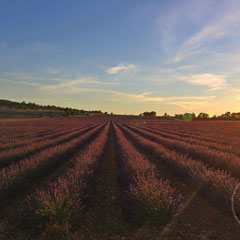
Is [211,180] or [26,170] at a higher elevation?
[211,180]

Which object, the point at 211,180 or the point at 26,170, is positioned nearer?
the point at 211,180

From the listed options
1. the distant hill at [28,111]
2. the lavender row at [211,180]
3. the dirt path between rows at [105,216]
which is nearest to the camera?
the dirt path between rows at [105,216]

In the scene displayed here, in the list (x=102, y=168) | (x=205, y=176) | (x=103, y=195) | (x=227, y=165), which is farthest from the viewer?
(x=102, y=168)

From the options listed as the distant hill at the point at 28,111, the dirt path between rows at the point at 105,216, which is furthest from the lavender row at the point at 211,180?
the distant hill at the point at 28,111

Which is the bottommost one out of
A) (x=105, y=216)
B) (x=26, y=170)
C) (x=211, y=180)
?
(x=105, y=216)

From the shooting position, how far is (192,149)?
9039 mm

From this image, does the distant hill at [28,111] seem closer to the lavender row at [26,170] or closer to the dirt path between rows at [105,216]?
the lavender row at [26,170]

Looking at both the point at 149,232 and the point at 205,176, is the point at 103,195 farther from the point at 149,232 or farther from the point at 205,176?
the point at 205,176

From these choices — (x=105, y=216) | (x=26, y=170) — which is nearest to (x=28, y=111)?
(x=26, y=170)

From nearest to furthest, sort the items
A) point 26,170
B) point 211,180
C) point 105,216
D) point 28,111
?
point 105,216 < point 211,180 < point 26,170 < point 28,111

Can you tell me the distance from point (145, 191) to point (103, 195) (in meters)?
1.35

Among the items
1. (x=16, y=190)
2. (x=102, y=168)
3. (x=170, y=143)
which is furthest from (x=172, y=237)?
(x=170, y=143)

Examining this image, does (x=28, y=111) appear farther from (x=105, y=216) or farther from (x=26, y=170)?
(x=105, y=216)

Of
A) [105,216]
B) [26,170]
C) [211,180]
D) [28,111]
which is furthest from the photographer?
[28,111]
